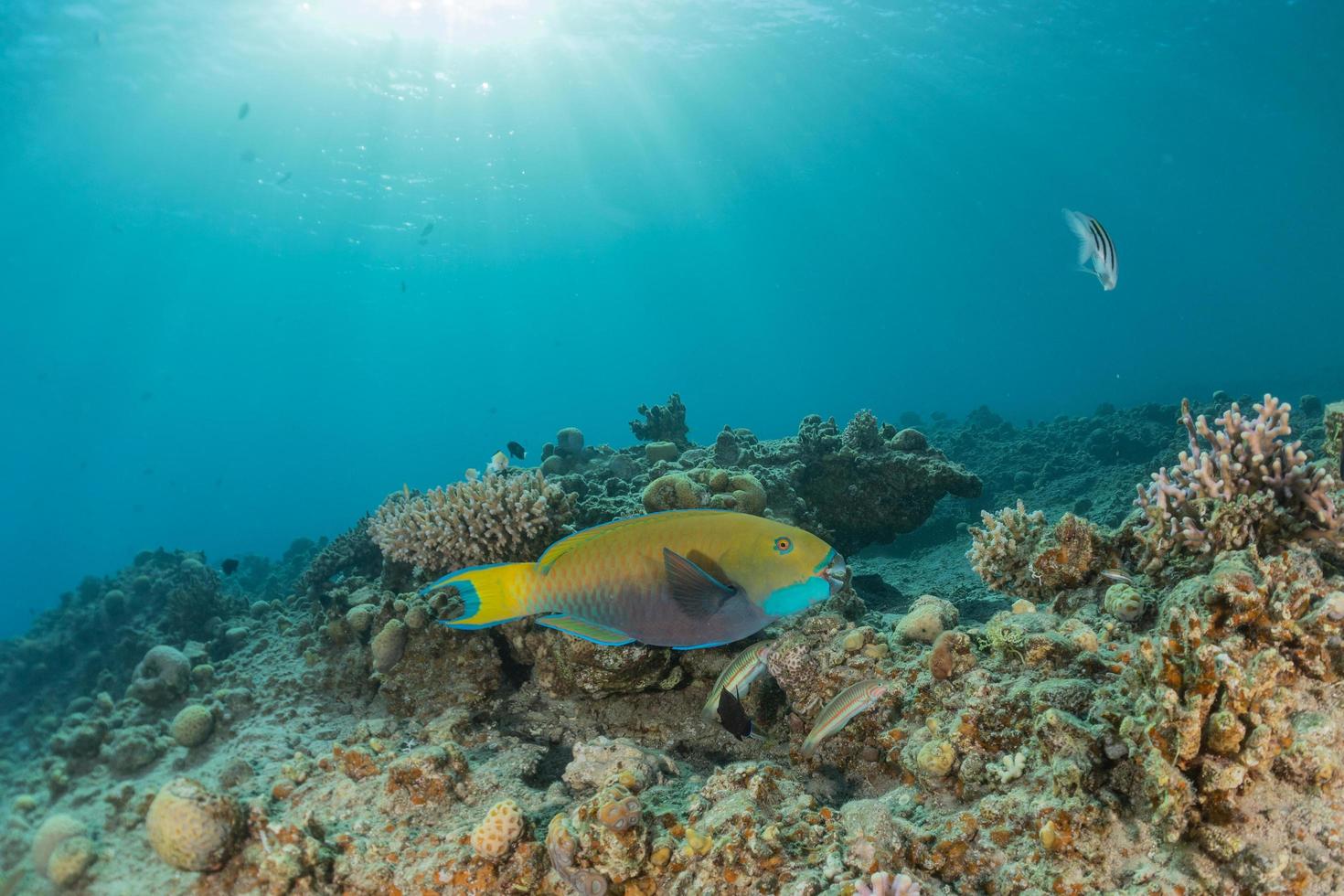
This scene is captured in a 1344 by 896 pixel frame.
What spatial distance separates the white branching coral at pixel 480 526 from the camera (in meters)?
4.76

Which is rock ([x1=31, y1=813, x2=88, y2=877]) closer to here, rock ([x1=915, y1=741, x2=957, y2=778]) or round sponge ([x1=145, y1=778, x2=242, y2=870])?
round sponge ([x1=145, y1=778, x2=242, y2=870])

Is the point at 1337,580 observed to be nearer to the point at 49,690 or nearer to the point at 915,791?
the point at 915,791

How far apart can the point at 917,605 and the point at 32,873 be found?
467 cm

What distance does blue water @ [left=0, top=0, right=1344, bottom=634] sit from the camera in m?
34.8

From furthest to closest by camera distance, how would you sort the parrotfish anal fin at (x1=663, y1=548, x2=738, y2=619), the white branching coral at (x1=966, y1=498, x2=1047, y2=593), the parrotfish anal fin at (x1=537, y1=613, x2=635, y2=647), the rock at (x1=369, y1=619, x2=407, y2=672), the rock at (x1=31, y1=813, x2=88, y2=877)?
1. the rock at (x1=369, y1=619, x2=407, y2=672)
2. the white branching coral at (x1=966, y1=498, x2=1047, y2=593)
3. the rock at (x1=31, y1=813, x2=88, y2=877)
4. the parrotfish anal fin at (x1=537, y1=613, x2=635, y2=647)
5. the parrotfish anal fin at (x1=663, y1=548, x2=738, y2=619)

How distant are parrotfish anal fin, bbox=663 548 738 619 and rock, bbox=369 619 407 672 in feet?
10.1

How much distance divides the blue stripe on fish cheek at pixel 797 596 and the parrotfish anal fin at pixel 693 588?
0.15m

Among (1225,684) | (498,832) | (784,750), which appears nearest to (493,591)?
(498,832)

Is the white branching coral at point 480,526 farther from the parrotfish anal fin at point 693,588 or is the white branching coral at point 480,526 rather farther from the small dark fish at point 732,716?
the parrotfish anal fin at point 693,588

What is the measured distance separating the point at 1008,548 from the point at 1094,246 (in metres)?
2.99

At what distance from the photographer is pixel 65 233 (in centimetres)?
5119

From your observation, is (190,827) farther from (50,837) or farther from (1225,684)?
(1225,684)

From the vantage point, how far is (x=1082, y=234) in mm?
5168

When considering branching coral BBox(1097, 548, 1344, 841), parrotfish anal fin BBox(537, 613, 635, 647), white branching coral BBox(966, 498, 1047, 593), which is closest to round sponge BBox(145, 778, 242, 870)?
parrotfish anal fin BBox(537, 613, 635, 647)
